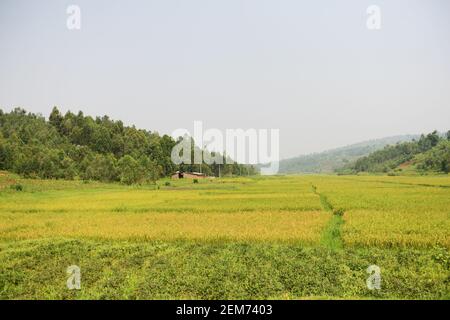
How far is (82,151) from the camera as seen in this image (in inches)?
3095

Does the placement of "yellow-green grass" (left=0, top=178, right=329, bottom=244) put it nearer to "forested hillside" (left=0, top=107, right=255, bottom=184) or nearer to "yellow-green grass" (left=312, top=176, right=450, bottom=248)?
"yellow-green grass" (left=312, top=176, right=450, bottom=248)

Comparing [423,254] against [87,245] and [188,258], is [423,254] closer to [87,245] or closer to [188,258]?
[188,258]

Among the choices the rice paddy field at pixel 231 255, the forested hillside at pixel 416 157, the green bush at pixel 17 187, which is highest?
the forested hillside at pixel 416 157

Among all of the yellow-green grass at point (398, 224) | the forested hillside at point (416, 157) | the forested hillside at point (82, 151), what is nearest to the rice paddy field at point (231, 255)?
the yellow-green grass at point (398, 224)

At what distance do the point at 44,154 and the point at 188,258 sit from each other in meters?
55.6

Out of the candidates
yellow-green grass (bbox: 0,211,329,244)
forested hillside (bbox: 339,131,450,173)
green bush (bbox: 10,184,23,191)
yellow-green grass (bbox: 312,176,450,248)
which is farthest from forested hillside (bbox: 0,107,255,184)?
forested hillside (bbox: 339,131,450,173)

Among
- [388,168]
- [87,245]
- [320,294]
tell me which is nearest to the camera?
[320,294]

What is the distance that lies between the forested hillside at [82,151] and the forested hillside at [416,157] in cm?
5579

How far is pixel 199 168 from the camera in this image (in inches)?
3925

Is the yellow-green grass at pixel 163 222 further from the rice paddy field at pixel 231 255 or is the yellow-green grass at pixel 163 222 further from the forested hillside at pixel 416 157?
the forested hillside at pixel 416 157

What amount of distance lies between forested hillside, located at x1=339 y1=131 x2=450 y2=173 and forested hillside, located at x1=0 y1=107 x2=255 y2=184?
5579cm

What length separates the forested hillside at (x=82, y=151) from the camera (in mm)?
61188

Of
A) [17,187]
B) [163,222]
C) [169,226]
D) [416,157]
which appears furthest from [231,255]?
[416,157]
